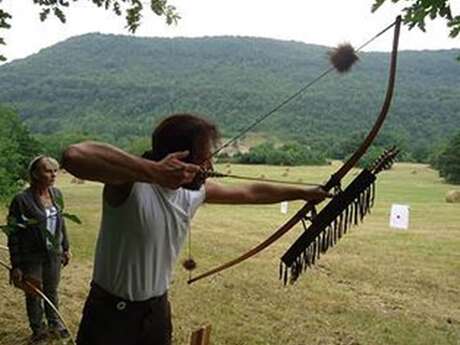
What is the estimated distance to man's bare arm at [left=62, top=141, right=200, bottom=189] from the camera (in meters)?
1.44

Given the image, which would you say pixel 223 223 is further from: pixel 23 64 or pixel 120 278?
pixel 23 64

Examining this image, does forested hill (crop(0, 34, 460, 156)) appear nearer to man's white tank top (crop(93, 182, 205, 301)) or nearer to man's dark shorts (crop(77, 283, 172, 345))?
man's white tank top (crop(93, 182, 205, 301))

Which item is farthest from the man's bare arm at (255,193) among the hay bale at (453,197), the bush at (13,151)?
the hay bale at (453,197)

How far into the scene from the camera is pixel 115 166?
1474 millimetres

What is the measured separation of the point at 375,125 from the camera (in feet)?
7.36

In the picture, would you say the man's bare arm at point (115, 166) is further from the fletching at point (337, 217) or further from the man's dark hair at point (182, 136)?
the fletching at point (337, 217)

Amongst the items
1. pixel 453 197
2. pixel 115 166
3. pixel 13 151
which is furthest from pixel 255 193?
pixel 453 197

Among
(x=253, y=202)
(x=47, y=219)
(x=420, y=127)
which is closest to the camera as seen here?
(x=253, y=202)

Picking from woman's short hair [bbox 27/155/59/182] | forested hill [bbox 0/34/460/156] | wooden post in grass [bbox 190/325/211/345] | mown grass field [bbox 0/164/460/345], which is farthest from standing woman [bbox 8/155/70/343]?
wooden post in grass [bbox 190/325/211/345]

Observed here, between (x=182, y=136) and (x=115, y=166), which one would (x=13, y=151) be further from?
(x=115, y=166)

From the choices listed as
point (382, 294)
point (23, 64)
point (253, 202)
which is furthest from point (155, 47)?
point (253, 202)

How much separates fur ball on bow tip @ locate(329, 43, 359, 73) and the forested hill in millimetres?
55

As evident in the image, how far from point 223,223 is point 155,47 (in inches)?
2327

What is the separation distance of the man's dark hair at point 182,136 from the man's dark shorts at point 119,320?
45 centimetres
